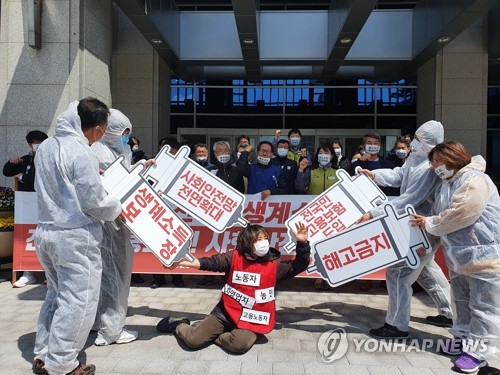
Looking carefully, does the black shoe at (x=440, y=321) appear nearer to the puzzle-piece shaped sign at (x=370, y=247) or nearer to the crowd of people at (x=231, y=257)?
the crowd of people at (x=231, y=257)

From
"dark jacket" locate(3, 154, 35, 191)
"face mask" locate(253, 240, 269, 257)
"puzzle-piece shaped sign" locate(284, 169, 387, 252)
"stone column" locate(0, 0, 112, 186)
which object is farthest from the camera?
"stone column" locate(0, 0, 112, 186)

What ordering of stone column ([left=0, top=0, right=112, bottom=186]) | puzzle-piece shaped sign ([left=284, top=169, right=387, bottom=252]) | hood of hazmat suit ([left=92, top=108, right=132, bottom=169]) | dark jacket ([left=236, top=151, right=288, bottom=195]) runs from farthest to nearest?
stone column ([left=0, top=0, right=112, bottom=186]) < dark jacket ([left=236, top=151, right=288, bottom=195]) < puzzle-piece shaped sign ([left=284, top=169, right=387, bottom=252]) < hood of hazmat suit ([left=92, top=108, right=132, bottom=169])

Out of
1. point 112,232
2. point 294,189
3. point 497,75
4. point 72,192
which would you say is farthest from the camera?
point 497,75

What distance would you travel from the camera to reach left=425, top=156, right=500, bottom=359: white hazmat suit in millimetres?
2980

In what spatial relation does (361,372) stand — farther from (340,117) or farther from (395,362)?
(340,117)

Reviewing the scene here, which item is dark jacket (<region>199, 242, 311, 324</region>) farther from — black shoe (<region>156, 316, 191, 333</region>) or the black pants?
black shoe (<region>156, 316, 191, 333</region>)

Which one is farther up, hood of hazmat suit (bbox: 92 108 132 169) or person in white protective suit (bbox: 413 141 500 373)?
hood of hazmat suit (bbox: 92 108 132 169)

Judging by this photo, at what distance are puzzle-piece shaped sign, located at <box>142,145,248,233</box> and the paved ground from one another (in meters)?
1.13

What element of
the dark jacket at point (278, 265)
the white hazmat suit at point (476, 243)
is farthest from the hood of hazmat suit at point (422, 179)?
the dark jacket at point (278, 265)

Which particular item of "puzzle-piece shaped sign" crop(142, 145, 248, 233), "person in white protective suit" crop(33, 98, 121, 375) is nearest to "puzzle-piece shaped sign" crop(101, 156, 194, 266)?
"puzzle-piece shaped sign" crop(142, 145, 248, 233)

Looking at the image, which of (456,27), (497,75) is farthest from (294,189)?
(497,75)

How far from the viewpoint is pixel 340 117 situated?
1436 cm

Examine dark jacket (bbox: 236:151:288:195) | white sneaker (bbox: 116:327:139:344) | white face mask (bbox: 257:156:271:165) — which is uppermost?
white face mask (bbox: 257:156:271:165)

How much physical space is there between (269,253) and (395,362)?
1312 mm
